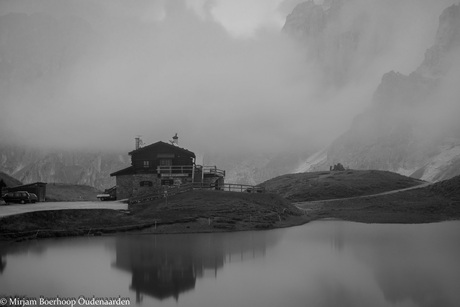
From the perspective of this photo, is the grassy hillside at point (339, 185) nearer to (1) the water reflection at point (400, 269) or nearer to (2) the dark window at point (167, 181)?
(2) the dark window at point (167, 181)

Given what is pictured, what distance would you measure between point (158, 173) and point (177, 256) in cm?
3949

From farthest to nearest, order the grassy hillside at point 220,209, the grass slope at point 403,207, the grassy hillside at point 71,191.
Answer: the grassy hillside at point 71,191, the grass slope at point 403,207, the grassy hillside at point 220,209

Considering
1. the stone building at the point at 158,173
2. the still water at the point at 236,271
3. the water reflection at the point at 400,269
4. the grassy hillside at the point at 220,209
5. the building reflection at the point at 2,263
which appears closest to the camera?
the still water at the point at 236,271

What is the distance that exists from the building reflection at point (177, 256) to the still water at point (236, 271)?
76 mm

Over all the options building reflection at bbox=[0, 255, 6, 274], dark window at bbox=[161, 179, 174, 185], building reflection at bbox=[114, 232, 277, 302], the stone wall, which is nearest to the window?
the stone wall

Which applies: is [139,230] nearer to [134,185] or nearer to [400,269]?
[134,185]

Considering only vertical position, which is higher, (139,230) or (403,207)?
(403,207)

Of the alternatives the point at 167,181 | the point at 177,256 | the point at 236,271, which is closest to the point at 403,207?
the point at 167,181

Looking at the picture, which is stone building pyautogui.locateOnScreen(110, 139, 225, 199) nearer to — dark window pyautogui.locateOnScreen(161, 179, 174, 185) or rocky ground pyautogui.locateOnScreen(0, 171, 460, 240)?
dark window pyautogui.locateOnScreen(161, 179, 174, 185)

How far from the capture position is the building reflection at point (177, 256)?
25172 millimetres

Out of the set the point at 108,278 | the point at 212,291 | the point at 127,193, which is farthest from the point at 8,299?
the point at 127,193

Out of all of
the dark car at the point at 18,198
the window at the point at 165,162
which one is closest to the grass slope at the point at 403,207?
the window at the point at 165,162

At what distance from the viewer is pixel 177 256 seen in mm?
33344

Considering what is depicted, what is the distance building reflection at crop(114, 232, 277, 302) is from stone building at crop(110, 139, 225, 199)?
24926 mm
